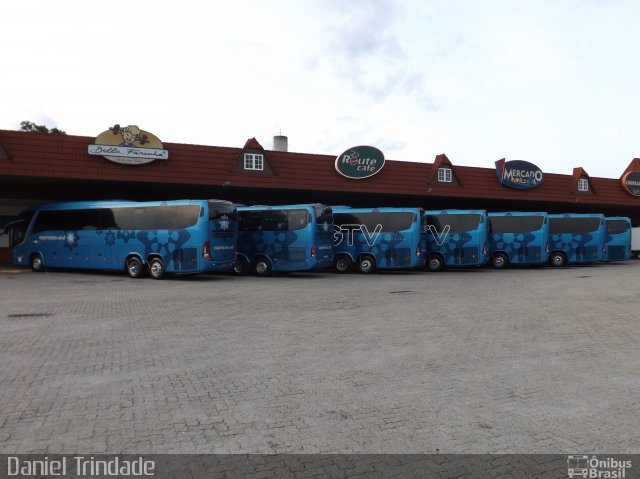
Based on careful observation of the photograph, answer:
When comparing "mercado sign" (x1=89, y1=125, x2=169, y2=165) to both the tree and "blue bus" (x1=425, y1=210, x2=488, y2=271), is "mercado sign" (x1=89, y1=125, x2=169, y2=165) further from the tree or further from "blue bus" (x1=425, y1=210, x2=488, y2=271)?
the tree

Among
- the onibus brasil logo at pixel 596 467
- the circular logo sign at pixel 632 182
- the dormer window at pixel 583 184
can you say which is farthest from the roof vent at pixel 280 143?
the onibus brasil logo at pixel 596 467

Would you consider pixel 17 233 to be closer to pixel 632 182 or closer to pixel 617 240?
pixel 617 240

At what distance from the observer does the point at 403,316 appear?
10.3 metres

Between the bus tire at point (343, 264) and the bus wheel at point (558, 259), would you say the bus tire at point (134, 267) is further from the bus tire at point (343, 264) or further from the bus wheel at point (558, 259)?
the bus wheel at point (558, 259)

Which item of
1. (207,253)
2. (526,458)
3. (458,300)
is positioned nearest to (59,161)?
(207,253)

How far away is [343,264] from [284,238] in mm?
3911

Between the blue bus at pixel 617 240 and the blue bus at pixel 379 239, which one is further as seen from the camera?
the blue bus at pixel 617 240

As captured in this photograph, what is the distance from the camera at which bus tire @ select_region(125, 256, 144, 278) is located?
20.0 metres

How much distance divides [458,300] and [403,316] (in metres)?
3.13

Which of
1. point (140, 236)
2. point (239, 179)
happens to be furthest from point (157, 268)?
point (239, 179)

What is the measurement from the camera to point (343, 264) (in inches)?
955

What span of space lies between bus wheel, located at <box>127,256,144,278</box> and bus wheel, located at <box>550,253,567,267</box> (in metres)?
22.1

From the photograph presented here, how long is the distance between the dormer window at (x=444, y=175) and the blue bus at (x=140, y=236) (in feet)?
49.1

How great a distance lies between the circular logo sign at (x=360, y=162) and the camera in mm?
28078
